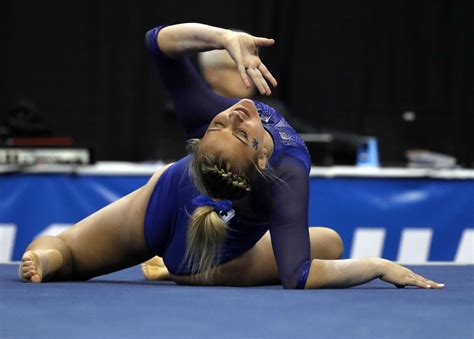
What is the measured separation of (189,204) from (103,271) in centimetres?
34

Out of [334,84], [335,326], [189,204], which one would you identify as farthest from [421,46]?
[335,326]

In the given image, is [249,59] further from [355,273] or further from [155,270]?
[155,270]

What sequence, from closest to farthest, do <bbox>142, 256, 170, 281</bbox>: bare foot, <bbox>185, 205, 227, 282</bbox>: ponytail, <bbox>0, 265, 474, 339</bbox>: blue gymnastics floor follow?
<bbox>0, 265, 474, 339</bbox>: blue gymnastics floor < <bbox>185, 205, 227, 282</bbox>: ponytail < <bbox>142, 256, 170, 281</bbox>: bare foot

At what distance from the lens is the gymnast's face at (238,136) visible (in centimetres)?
230

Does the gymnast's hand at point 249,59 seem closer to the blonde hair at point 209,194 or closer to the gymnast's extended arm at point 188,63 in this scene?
the gymnast's extended arm at point 188,63

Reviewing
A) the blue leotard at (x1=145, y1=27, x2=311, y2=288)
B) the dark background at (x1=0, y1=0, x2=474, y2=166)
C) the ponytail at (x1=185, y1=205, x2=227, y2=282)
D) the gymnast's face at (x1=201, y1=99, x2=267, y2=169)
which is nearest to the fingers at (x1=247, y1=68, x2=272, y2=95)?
the gymnast's face at (x1=201, y1=99, x2=267, y2=169)

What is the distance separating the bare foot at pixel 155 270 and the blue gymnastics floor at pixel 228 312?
0.34 metres

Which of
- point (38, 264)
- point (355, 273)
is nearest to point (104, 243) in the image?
point (38, 264)

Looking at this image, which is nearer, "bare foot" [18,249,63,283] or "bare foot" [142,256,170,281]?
"bare foot" [18,249,63,283]

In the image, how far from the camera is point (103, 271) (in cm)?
266

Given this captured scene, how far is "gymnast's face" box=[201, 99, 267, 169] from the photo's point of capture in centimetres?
230

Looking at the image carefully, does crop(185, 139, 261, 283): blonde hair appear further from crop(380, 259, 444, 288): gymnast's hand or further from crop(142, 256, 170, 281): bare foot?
crop(380, 259, 444, 288): gymnast's hand

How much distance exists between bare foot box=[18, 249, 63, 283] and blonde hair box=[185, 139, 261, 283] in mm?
346

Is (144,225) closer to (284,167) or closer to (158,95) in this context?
(284,167)
